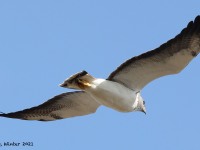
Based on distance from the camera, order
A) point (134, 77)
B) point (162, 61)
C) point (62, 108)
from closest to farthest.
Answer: point (162, 61) < point (134, 77) < point (62, 108)

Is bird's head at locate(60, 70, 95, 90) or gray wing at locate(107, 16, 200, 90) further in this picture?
bird's head at locate(60, 70, 95, 90)

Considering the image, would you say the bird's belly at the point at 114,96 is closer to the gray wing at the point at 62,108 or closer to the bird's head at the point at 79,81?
the bird's head at the point at 79,81

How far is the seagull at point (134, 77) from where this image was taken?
51.2 ft

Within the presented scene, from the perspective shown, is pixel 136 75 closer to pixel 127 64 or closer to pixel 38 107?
pixel 127 64

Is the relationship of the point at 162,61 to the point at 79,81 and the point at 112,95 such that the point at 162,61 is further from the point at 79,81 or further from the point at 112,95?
the point at 79,81

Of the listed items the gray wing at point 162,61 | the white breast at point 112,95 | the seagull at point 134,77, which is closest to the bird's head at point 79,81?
the seagull at point 134,77

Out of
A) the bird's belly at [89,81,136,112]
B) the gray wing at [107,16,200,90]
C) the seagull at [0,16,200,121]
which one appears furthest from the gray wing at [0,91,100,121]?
→ the gray wing at [107,16,200,90]

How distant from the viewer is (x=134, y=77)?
16.7m

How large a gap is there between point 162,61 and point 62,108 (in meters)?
3.35

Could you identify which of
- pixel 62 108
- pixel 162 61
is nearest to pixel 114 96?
pixel 162 61

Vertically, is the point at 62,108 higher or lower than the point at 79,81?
lower

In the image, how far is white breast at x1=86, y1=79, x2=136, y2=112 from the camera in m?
16.1

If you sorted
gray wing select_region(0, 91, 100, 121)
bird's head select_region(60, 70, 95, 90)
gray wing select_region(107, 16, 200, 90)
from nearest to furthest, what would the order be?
gray wing select_region(107, 16, 200, 90) → bird's head select_region(60, 70, 95, 90) → gray wing select_region(0, 91, 100, 121)

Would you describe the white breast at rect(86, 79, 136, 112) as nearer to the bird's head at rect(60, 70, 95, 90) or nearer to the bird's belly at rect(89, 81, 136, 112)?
the bird's belly at rect(89, 81, 136, 112)
